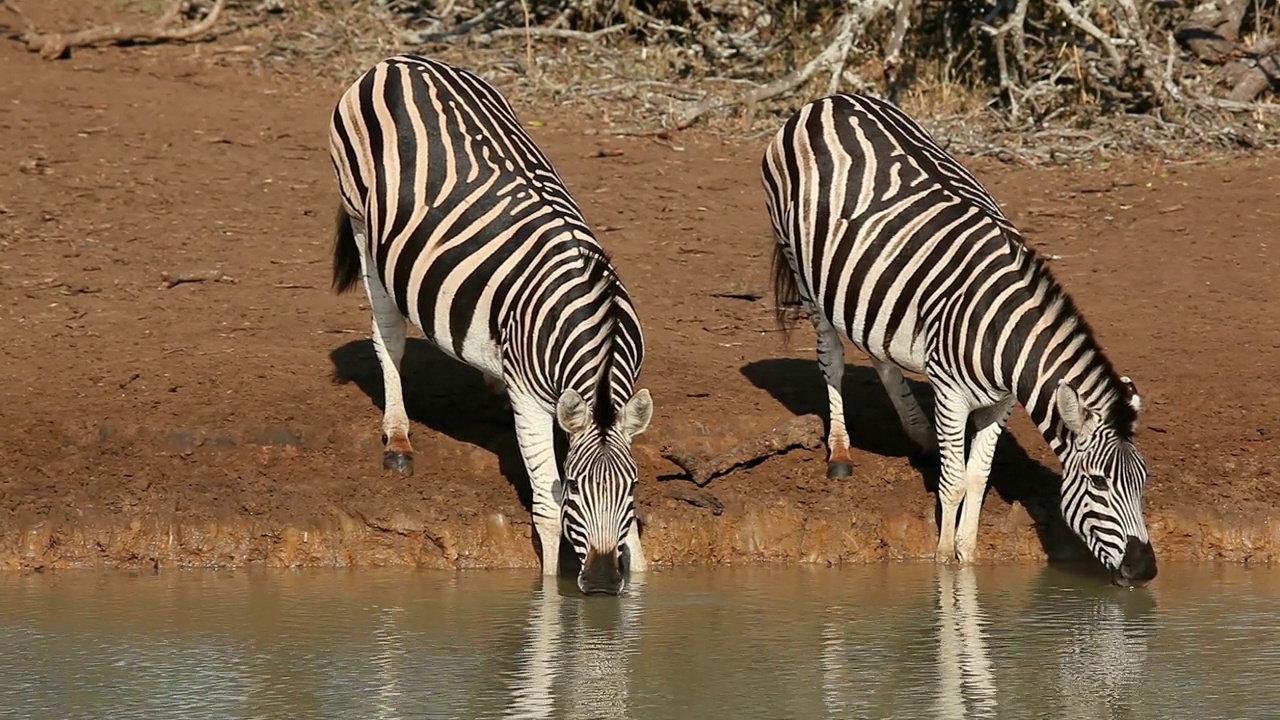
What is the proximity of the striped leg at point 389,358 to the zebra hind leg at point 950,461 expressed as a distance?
263 centimetres

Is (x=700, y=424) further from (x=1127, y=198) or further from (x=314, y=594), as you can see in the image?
(x=1127, y=198)

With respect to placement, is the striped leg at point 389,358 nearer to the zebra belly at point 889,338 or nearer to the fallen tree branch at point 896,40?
the zebra belly at point 889,338

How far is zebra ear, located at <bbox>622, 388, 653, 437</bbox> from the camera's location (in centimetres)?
758

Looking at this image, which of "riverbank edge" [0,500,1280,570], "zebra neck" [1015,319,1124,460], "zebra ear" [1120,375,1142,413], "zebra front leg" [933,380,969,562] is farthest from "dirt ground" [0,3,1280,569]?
"zebra ear" [1120,375,1142,413]

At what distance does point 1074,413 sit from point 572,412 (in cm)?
217

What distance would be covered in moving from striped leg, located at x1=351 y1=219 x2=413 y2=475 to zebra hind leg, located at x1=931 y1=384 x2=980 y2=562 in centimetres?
263

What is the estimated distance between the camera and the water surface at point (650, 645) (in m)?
6.27

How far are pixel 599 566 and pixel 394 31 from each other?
10.2 metres

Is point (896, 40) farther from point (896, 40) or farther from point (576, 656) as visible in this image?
point (576, 656)

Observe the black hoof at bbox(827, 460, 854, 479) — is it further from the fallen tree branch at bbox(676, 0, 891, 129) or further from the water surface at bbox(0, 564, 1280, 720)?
the fallen tree branch at bbox(676, 0, 891, 129)

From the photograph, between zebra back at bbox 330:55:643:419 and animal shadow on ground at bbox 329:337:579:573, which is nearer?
zebra back at bbox 330:55:643:419

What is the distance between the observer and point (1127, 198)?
13.0m

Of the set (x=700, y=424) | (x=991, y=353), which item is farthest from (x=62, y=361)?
(x=991, y=353)

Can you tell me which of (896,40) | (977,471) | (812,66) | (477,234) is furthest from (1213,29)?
(477,234)
